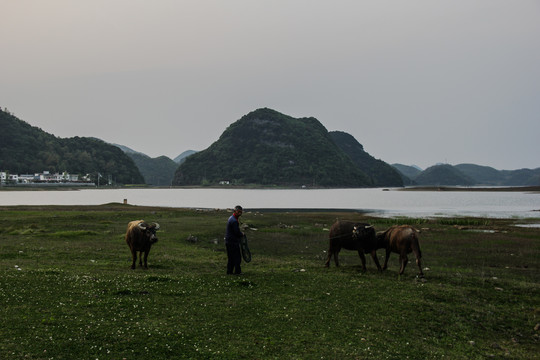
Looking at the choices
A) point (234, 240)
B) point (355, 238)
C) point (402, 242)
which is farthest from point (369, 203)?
point (234, 240)

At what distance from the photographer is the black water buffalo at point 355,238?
19.8 m

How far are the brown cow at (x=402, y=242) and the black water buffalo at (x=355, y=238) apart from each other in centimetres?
63

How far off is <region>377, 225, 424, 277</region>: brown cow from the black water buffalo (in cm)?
63

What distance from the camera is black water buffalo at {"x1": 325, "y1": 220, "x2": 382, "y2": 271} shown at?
19.8 metres

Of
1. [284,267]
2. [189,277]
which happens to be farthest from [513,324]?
[189,277]

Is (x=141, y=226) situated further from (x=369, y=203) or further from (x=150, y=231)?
(x=369, y=203)

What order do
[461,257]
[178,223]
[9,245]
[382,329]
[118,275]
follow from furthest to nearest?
[178,223] < [461,257] < [9,245] < [118,275] < [382,329]

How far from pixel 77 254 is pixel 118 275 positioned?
828 cm

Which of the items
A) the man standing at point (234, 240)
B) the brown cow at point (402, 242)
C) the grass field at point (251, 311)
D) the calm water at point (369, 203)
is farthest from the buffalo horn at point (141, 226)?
the calm water at point (369, 203)

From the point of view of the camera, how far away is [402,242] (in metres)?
19.2

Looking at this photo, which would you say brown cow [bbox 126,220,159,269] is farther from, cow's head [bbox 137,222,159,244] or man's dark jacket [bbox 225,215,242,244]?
man's dark jacket [bbox 225,215,242,244]

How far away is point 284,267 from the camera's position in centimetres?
2075

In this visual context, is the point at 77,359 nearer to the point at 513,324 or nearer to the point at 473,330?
the point at 473,330

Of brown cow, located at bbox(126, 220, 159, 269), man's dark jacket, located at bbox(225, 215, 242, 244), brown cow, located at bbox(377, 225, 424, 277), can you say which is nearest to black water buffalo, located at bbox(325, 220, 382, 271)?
brown cow, located at bbox(377, 225, 424, 277)
